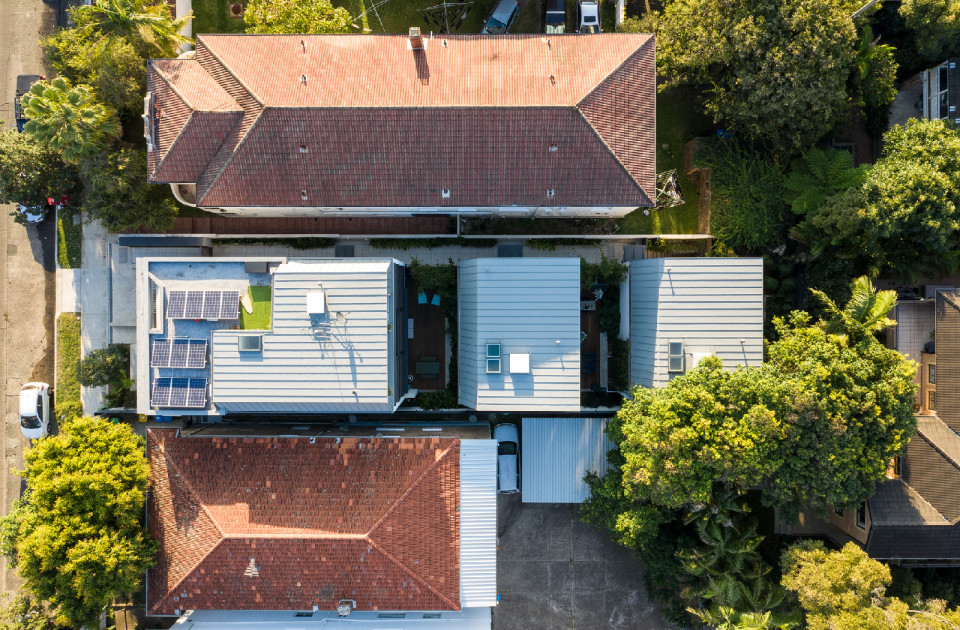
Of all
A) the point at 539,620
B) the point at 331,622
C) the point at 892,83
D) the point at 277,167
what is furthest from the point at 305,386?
the point at 892,83

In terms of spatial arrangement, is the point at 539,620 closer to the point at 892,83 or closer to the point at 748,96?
the point at 748,96

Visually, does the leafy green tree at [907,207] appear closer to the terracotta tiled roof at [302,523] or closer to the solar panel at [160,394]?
the terracotta tiled roof at [302,523]

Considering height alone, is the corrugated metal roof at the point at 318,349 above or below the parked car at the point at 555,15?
below

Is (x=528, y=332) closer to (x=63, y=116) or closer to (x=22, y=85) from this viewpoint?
(x=63, y=116)

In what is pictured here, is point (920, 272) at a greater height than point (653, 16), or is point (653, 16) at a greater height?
point (653, 16)

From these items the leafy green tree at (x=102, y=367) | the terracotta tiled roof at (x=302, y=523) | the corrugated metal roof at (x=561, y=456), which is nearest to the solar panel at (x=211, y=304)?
the terracotta tiled roof at (x=302, y=523)

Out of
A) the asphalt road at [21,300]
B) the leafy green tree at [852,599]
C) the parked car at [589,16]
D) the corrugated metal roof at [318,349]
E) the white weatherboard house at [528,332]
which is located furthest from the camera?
the asphalt road at [21,300]
